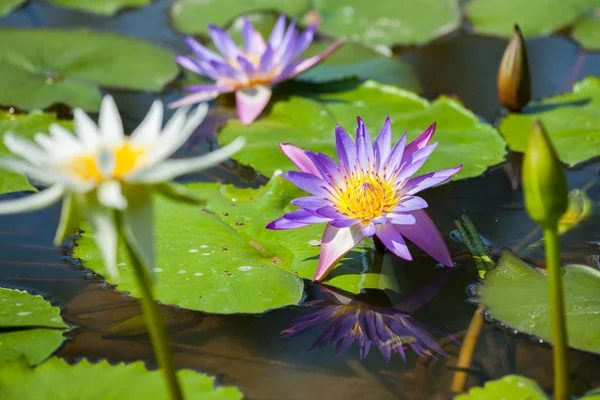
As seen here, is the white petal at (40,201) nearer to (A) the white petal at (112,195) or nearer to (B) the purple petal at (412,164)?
(A) the white petal at (112,195)

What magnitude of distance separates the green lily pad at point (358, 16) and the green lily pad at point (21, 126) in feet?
4.49

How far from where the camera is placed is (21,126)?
8.96ft

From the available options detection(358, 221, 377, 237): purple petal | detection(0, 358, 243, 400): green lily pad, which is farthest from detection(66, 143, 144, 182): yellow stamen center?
detection(358, 221, 377, 237): purple petal

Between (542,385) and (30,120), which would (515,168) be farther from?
(30,120)

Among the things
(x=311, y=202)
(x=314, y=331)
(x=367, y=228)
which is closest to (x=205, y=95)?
(x=311, y=202)

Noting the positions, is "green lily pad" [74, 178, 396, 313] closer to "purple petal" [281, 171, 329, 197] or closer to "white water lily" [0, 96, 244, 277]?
"purple petal" [281, 171, 329, 197]

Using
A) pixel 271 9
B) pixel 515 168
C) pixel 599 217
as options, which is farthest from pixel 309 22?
pixel 599 217

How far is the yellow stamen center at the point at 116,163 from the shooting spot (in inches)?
44.3

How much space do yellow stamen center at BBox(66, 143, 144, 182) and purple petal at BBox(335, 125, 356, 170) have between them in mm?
819

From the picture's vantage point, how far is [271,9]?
4051 mm

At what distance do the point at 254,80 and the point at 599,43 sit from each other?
1.97m

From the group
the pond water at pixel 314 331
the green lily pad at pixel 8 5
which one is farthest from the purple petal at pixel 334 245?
the green lily pad at pixel 8 5

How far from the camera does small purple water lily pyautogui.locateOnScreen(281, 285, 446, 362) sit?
5.72 ft

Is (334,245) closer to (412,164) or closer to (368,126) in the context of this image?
(412,164)
